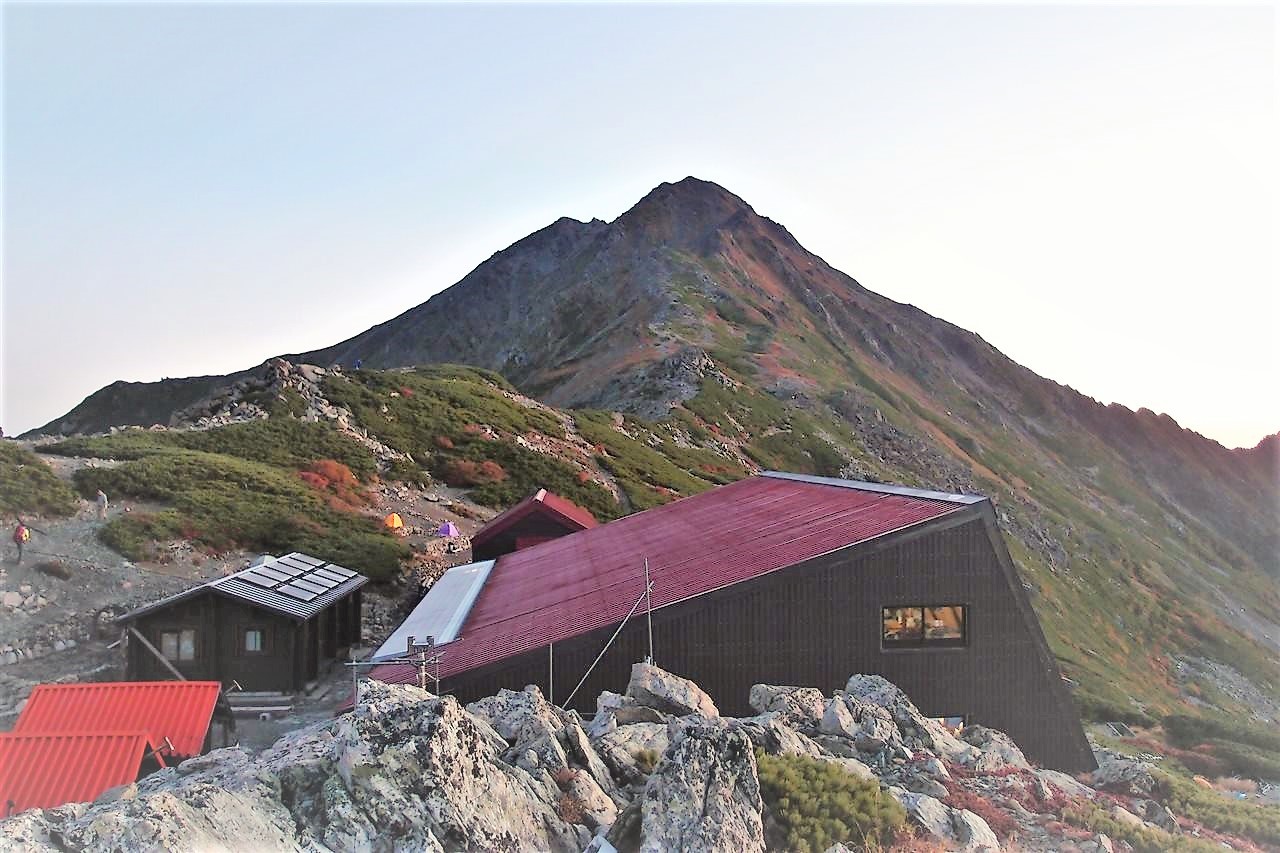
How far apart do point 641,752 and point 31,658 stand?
23.2 m

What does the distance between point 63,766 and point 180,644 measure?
1101cm

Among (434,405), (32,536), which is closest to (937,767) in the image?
(32,536)

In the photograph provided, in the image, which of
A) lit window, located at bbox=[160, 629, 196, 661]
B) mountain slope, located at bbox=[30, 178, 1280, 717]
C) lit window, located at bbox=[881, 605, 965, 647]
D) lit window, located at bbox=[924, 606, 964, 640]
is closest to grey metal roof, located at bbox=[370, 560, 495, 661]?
lit window, located at bbox=[160, 629, 196, 661]

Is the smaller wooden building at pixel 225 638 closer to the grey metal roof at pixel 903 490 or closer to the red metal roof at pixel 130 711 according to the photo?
the red metal roof at pixel 130 711

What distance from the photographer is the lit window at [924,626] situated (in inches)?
608

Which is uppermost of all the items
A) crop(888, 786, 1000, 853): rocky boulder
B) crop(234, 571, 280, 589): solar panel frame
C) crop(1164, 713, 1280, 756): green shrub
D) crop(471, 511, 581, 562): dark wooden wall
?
crop(471, 511, 581, 562): dark wooden wall

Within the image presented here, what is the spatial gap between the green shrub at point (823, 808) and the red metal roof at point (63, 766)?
9.67m

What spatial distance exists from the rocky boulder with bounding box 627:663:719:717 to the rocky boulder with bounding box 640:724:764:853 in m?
4.50

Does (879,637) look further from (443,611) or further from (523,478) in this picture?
(523,478)

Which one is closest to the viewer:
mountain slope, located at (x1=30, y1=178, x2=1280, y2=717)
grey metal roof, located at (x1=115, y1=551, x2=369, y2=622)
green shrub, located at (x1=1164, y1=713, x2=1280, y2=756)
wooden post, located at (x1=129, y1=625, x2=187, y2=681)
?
wooden post, located at (x1=129, y1=625, x2=187, y2=681)

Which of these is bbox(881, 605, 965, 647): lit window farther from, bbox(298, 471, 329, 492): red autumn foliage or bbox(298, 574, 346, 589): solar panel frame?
bbox(298, 471, 329, 492): red autumn foliage

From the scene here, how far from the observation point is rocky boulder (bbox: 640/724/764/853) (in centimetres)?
759

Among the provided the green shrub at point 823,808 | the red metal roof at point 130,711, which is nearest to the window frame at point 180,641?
the red metal roof at point 130,711

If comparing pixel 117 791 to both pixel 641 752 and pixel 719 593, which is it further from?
pixel 719 593
